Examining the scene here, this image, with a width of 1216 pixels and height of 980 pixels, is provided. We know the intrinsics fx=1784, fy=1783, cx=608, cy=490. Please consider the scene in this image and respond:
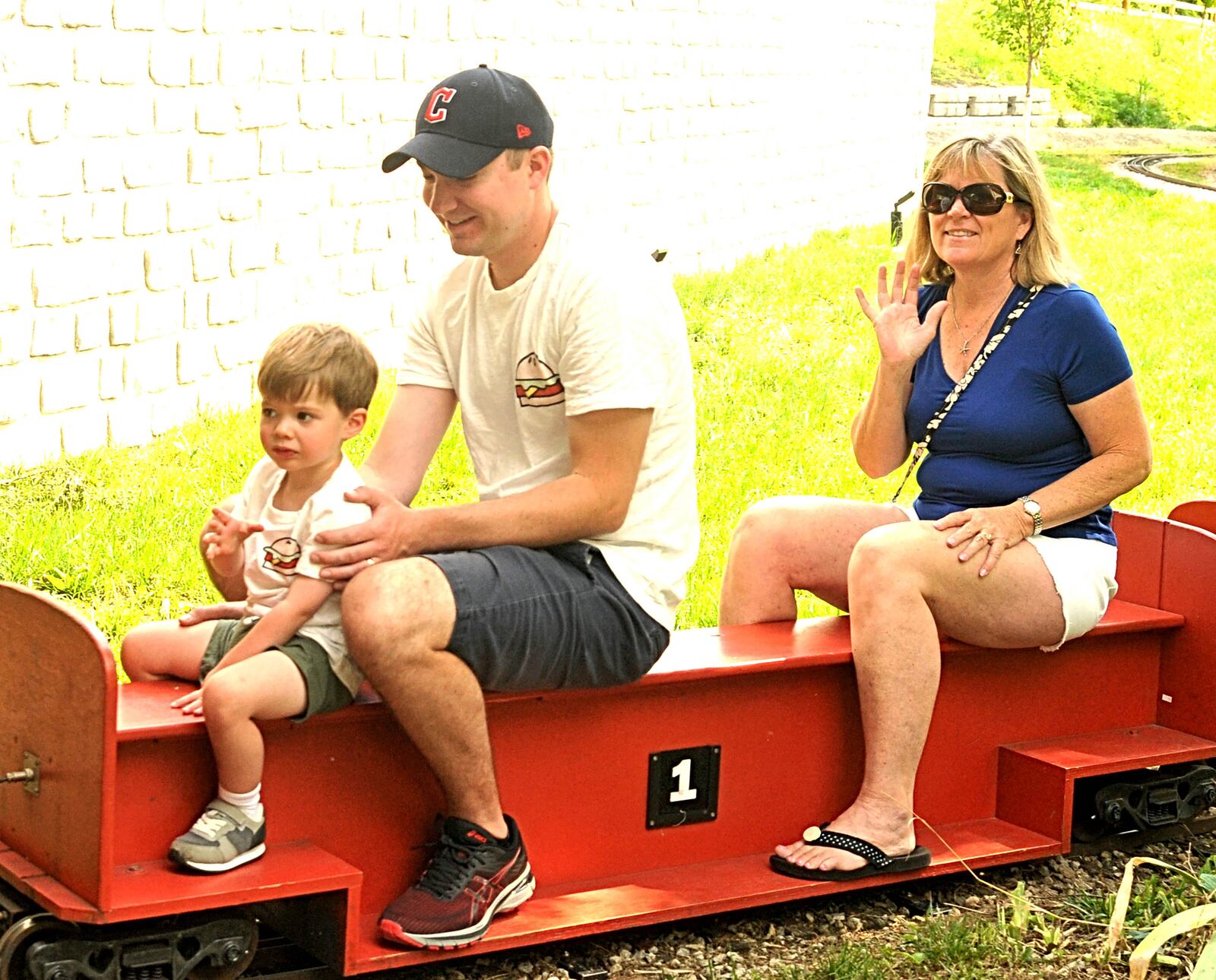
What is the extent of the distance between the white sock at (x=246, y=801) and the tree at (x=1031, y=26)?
2599cm

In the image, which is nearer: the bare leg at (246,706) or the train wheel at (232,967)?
the bare leg at (246,706)

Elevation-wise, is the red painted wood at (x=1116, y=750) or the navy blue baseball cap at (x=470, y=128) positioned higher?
the navy blue baseball cap at (x=470, y=128)

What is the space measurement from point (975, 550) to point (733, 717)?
2.17 feet

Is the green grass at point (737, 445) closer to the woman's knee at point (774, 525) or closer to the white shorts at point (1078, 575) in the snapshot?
the woman's knee at point (774, 525)

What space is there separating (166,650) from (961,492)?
1.88m

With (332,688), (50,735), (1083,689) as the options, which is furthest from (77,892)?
(1083,689)

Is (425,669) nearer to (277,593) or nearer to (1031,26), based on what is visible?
(277,593)

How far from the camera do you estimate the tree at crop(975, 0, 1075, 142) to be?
93.8 ft

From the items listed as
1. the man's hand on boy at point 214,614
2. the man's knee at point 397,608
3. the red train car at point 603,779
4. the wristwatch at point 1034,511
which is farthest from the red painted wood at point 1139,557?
the man's hand on boy at point 214,614

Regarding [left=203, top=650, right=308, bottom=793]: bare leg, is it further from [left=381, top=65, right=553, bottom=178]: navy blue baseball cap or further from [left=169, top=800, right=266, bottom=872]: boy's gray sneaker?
[left=381, top=65, right=553, bottom=178]: navy blue baseball cap

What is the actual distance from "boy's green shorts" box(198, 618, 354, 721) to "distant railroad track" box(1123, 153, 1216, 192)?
21729 millimetres

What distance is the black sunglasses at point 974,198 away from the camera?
4.18 meters

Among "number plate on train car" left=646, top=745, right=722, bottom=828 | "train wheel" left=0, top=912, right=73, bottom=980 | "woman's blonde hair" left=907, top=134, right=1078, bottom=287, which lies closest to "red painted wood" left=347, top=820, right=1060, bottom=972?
"number plate on train car" left=646, top=745, right=722, bottom=828

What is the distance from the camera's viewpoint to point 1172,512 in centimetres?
494
